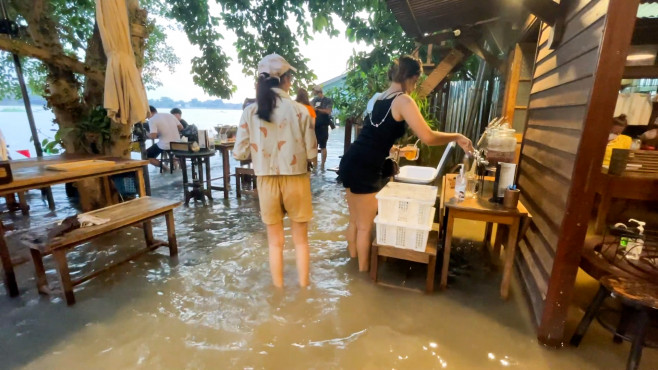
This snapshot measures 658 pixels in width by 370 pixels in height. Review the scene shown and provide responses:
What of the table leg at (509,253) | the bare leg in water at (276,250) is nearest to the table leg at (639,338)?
the table leg at (509,253)

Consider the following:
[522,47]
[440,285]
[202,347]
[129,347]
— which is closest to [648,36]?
[522,47]

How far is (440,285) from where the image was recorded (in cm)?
277

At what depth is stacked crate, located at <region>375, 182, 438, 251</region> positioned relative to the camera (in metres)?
2.47

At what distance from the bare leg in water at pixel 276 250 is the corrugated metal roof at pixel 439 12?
2.97 meters

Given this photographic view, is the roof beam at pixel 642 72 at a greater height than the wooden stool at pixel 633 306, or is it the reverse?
the roof beam at pixel 642 72

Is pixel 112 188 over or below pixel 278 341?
over

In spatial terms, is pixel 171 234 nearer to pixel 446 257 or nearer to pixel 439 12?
pixel 446 257

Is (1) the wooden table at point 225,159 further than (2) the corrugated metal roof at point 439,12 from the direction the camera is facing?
Yes

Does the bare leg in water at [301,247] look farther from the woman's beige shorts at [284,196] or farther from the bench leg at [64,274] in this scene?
the bench leg at [64,274]

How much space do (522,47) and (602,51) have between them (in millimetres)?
2842

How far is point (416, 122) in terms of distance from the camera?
232 cm

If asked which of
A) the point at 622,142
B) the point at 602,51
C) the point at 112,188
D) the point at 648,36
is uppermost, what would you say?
the point at 648,36

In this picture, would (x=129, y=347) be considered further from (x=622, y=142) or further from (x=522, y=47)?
(x=522, y=47)

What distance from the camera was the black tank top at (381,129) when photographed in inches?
96.4
